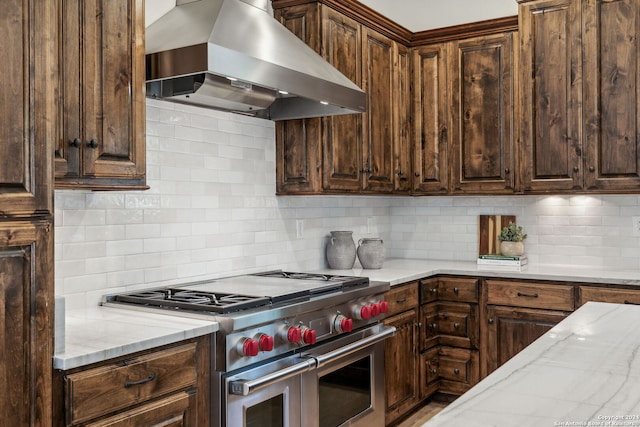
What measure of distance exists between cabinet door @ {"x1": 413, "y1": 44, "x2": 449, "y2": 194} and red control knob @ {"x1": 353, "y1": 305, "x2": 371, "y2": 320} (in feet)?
5.23

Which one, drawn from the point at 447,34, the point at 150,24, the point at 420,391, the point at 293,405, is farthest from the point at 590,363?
the point at 447,34

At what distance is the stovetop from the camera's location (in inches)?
97.7

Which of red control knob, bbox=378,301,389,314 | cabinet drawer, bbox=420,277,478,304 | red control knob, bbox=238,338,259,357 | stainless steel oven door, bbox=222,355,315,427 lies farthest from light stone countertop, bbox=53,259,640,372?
cabinet drawer, bbox=420,277,478,304

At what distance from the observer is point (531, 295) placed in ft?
12.5

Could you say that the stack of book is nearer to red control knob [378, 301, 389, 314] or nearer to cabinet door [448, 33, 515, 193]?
cabinet door [448, 33, 515, 193]

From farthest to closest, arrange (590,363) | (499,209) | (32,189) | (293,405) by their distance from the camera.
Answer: (499,209)
(293,405)
(32,189)
(590,363)

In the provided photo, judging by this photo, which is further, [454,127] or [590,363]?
[454,127]

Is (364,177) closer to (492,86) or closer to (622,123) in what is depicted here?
(492,86)

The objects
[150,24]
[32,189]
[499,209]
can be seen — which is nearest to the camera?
[32,189]

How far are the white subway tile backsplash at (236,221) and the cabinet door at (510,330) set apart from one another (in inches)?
28.4

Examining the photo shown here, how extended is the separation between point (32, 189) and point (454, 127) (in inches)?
127

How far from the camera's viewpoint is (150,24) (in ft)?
9.36

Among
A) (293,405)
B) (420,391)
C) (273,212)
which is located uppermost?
(273,212)

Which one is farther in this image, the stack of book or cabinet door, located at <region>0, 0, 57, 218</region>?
the stack of book
